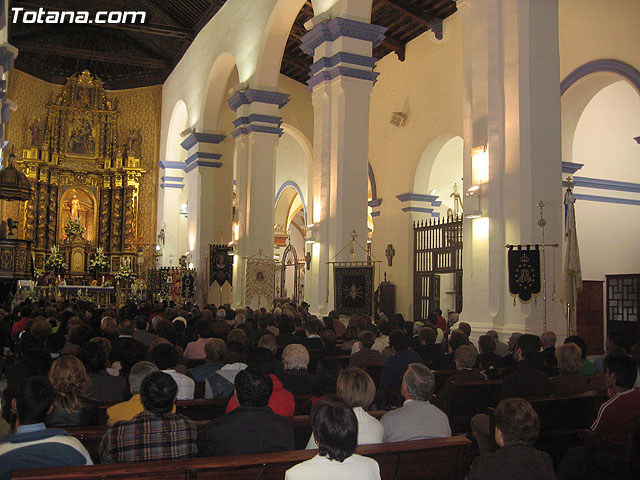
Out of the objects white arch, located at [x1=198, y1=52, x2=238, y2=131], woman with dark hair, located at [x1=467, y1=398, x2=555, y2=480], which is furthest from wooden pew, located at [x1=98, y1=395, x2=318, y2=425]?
white arch, located at [x1=198, y1=52, x2=238, y2=131]

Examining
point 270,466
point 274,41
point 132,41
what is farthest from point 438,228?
point 132,41

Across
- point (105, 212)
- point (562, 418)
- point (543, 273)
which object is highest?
point (105, 212)

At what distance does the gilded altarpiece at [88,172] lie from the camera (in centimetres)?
2394

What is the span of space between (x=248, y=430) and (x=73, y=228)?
22.9 meters

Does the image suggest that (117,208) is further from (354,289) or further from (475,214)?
(475,214)

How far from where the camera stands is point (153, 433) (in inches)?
117

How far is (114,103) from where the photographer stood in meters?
25.2

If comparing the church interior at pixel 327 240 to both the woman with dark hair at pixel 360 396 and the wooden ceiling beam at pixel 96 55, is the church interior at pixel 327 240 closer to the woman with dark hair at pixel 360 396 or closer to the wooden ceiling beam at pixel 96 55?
the woman with dark hair at pixel 360 396

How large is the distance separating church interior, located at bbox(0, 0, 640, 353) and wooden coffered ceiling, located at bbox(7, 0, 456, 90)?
0.08 m

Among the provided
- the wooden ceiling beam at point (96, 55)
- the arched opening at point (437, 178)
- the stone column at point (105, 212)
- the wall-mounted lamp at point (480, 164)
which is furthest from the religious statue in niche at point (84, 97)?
the wall-mounted lamp at point (480, 164)

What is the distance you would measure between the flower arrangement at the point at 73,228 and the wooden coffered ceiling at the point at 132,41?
5195 mm

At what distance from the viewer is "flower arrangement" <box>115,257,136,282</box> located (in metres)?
23.4

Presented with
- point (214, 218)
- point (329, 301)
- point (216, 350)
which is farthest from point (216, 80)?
point (216, 350)

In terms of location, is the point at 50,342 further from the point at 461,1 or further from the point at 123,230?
the point at 123,230
